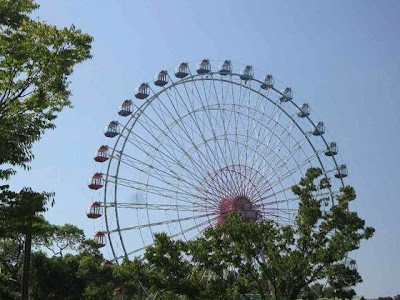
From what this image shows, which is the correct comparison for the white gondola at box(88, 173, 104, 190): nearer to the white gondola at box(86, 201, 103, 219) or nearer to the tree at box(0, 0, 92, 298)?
the white gondola at box(86, 201, 103, 219)

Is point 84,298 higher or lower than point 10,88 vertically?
higher

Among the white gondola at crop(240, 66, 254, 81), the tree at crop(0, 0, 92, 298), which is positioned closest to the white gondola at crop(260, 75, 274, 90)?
the white gondola at crop(240, 66, 254, 81)

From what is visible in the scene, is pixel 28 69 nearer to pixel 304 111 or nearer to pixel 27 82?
pixel 27 82

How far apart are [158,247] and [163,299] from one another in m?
2.06

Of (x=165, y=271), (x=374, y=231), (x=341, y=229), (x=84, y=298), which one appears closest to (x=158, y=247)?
(x=165, y=271)

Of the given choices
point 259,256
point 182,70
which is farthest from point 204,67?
point 259,256

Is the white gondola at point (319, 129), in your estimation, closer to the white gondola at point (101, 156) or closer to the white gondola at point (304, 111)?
the white gondola at point (304, 111)

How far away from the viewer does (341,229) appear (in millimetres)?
21547

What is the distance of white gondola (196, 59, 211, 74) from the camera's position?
37219 millimetres

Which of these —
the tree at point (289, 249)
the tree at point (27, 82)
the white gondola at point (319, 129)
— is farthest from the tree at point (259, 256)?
the white gondola at point (319, 129)

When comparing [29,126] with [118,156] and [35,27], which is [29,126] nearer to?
[35,27]

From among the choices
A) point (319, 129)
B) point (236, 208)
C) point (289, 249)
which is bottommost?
point (289, 249)

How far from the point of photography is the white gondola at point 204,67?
37219mm

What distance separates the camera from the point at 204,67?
3734 centimetres
